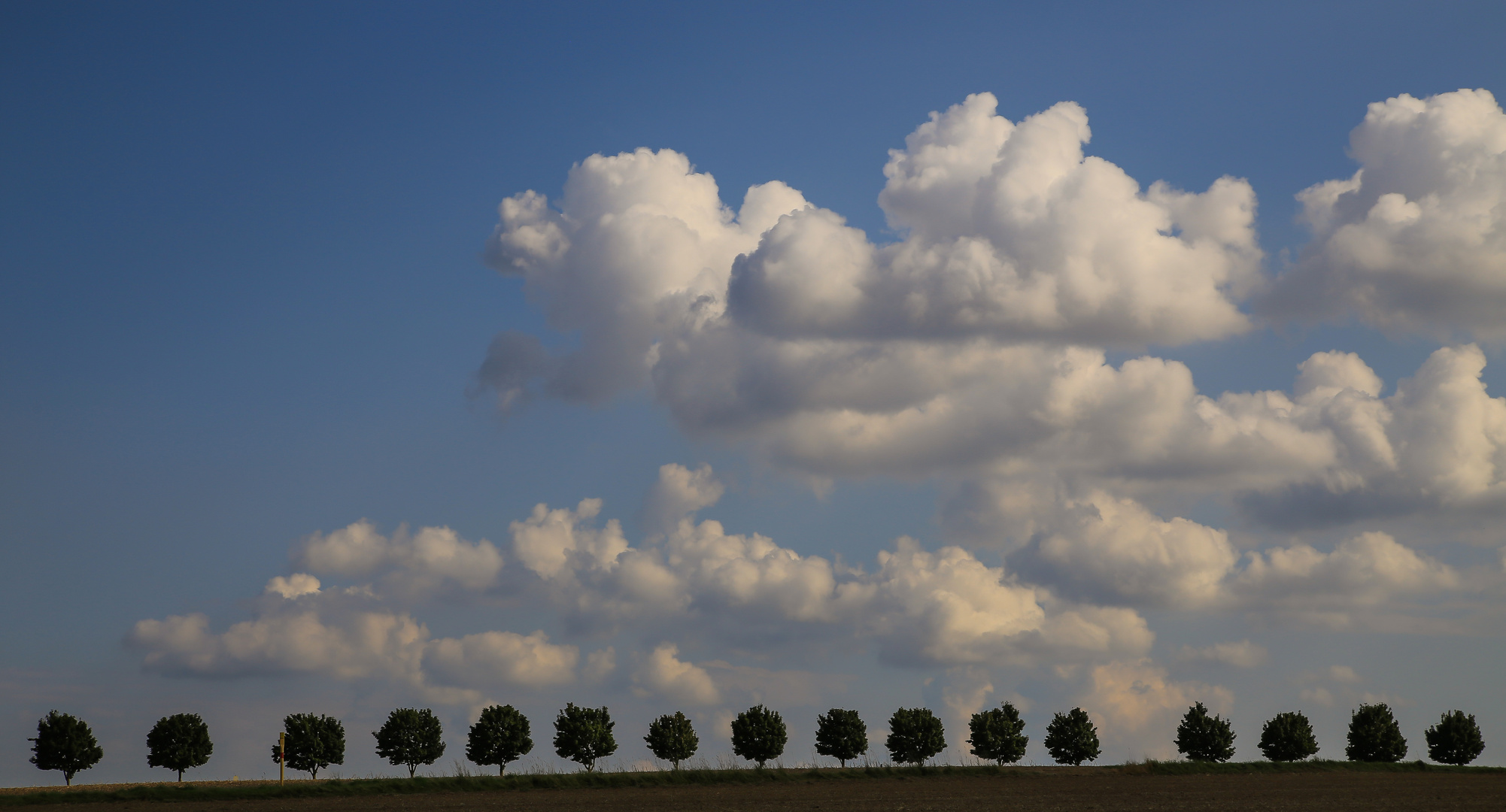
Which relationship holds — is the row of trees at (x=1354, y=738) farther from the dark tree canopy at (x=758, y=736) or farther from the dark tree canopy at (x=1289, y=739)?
the dark tree canopy at (x=758, y=736)

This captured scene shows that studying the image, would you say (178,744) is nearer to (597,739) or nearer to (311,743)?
(311,743)

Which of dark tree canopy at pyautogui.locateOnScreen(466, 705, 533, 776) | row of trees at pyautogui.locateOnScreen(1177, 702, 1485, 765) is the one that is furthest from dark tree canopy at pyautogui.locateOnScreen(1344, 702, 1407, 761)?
dark tree canopy at pyautogui.locateOnScreen(466, 705, 533, 776)

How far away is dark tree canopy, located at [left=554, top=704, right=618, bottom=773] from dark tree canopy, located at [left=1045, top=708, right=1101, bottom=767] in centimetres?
3876

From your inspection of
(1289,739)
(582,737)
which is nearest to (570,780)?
(582,737)

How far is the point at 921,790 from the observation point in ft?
258

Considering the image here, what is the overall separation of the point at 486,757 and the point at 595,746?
883 centimetres

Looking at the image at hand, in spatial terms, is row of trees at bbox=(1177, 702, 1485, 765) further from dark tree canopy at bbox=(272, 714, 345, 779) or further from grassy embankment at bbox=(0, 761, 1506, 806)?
dark tree canopy at bbox=(272, 714, 345, 779)

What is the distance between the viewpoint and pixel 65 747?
100m

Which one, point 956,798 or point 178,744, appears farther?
point 178,744

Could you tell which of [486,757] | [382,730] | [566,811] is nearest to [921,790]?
[566,811]

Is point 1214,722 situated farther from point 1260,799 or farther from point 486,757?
point 486,757

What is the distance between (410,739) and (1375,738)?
89040mm

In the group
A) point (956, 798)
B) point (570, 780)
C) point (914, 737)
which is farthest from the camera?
point (914, 737)

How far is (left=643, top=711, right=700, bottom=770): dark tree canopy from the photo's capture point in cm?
10212
